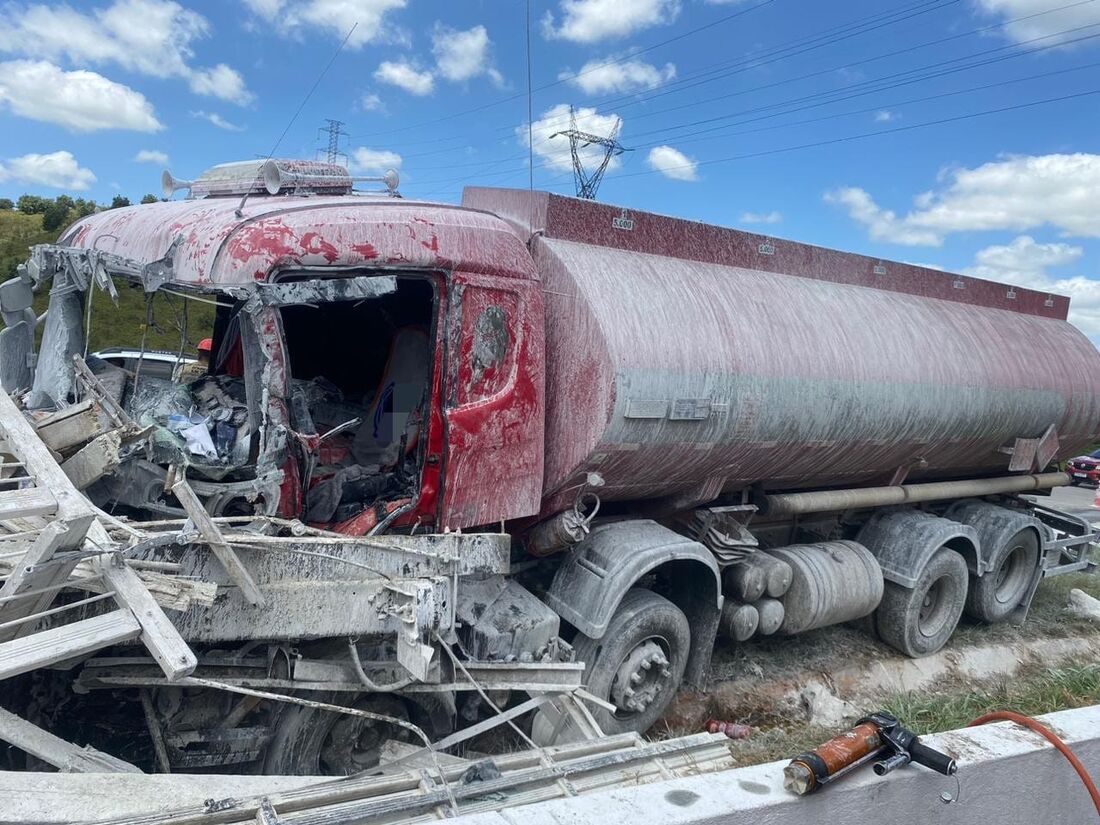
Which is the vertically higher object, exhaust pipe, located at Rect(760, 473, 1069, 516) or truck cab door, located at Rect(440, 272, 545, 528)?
truck cab door, located at Rect(440, 272, 545, 528)

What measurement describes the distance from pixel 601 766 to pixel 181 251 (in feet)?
10.1

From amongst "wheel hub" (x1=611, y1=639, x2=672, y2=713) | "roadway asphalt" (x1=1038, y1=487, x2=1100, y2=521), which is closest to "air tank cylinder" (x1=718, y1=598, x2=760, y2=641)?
"wheel hub" (x1=611, y1=639, x2=672, y2=713)

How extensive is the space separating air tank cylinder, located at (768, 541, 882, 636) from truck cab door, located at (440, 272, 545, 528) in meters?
2.64

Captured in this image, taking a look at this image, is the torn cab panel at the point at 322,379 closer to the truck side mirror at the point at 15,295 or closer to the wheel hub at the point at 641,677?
the truck side mirror at the point at 15,295

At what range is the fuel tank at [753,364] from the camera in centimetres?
477

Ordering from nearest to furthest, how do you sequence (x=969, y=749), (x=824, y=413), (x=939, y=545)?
(x=969, y=749)
(x=824, y=413)
(x=939, y=545)

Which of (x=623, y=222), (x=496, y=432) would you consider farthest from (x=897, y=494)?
(x=496, y=432)

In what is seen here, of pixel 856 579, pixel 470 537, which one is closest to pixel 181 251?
pixel 470 537

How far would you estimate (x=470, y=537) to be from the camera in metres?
4.16

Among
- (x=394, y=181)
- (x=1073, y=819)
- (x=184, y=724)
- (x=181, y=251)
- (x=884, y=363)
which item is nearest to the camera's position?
(x=1073, y=819)

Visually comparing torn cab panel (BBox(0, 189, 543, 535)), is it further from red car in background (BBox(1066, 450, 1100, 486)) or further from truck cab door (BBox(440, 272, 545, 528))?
red car in background (BBox(1066, 450, 1100, 486))

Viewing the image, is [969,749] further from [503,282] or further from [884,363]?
[884,363]

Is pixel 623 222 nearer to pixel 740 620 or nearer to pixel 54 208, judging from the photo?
pixel 740 620

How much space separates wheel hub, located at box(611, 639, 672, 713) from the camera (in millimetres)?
5031
